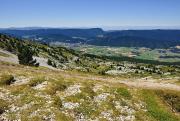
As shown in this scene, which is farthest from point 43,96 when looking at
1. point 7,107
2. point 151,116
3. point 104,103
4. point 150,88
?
point 150,88

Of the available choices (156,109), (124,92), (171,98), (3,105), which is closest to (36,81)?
(3,105)

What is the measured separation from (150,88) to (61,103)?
26.6 meters

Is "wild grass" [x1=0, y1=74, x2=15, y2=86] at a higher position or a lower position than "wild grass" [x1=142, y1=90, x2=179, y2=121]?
higher

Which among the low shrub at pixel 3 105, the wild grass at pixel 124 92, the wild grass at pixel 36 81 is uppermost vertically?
the wild grass at pixel 36 81

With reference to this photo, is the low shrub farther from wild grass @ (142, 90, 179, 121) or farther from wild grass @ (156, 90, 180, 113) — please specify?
wild grass @ (156, 90, 180, 113)

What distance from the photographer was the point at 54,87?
65.2 m

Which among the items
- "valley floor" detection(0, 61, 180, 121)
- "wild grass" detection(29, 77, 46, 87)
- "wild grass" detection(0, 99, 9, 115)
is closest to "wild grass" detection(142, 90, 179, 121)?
"valley floor" detection(0, 61, 180, 121)

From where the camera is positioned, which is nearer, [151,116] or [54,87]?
[151,116]

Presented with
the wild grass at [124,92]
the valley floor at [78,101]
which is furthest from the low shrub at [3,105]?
the wild grass at [124,92]

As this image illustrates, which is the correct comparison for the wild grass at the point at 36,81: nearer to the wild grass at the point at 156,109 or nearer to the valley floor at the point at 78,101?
the valley floor at the point at 78,101

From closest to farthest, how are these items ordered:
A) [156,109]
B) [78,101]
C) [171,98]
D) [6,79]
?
[78,101], [156,109], [6,79], [171,98]

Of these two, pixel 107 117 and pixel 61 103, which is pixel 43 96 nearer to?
pixel 61 103

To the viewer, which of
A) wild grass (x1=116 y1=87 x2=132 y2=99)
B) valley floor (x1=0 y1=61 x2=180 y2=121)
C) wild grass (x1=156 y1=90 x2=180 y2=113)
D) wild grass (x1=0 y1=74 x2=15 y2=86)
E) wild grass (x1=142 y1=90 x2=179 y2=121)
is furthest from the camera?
wild grass (x1=116 y1=87 x2=132 y2=99)

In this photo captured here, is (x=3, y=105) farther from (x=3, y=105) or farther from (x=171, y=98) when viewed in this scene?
(x=171, y=98)
